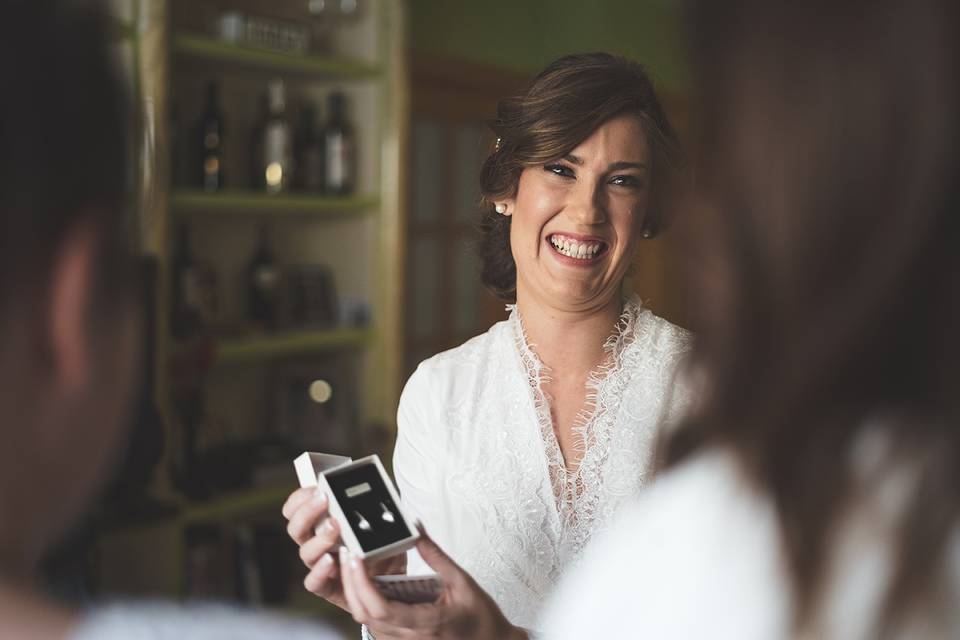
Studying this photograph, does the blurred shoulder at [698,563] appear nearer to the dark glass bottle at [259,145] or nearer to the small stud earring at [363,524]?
the small stud earring at [363,524]

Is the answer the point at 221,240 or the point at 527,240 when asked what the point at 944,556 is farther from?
the point at 221,240

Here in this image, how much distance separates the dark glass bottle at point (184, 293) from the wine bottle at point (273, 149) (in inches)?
12.3

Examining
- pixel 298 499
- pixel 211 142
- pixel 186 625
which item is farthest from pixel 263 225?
pixel 186 625

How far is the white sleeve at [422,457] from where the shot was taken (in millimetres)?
1607

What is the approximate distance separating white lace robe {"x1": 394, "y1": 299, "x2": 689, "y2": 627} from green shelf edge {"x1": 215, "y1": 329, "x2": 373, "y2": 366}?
5.17ft

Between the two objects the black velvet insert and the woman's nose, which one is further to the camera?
A: the woman's nose

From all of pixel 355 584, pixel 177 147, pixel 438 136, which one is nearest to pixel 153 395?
pixel 177 147

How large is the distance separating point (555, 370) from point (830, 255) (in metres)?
1.10

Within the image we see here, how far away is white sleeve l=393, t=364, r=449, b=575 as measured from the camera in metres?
1.61

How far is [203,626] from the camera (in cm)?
63

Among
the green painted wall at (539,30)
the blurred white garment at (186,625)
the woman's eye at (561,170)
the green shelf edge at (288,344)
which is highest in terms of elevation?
the green painted wall at (539,30)

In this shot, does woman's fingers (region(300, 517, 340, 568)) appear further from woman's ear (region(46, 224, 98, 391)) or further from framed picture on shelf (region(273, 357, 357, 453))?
framed picture on shelf (region(273, 357, 357, 453))

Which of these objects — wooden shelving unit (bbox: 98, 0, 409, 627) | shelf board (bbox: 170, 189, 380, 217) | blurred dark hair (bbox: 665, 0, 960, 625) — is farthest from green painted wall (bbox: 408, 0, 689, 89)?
blurred dark hair (bbox: 665, 0, 960, 625)

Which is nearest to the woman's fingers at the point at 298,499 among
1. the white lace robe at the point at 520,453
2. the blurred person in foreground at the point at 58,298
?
the white lace robe at the point at 520,453
